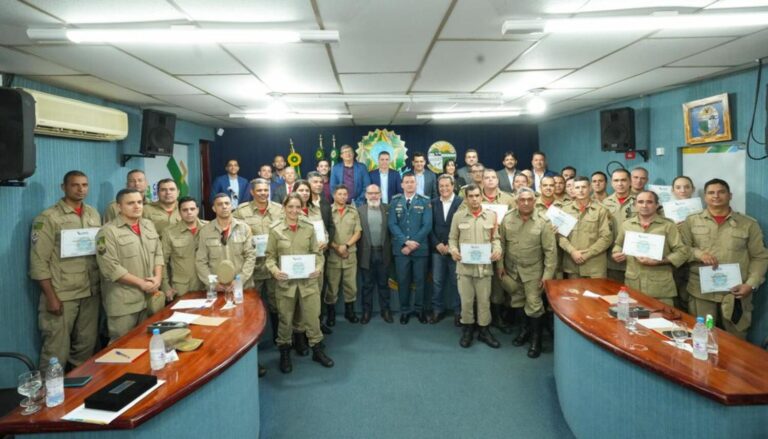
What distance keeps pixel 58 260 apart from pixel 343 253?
2474 mm

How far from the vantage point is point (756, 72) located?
3.71 metres

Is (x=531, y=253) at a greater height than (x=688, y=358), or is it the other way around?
(x=531, y=253)

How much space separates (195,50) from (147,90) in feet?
5.70

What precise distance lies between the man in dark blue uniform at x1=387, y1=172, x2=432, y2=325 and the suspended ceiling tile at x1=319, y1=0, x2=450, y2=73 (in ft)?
5.22

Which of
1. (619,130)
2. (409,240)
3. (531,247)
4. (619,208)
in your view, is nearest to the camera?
(531,247)

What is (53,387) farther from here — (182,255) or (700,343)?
(700,343)

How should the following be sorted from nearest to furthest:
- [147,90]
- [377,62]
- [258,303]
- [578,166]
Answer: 1. [258,303]
2. [377,62]
3. [147,90]
4. [578,166]

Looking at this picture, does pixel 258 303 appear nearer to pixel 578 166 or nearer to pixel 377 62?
pixel 377 62

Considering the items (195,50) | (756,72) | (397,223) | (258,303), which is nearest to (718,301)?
(756,72)

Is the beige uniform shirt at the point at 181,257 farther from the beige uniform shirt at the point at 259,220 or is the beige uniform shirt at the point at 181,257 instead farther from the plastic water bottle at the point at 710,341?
the plastic water bottle at the point at 710,341

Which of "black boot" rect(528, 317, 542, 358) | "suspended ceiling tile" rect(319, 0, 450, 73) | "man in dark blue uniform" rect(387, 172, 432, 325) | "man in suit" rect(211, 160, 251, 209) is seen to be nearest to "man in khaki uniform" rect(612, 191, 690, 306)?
"black boot" rect(528, 317, 542, 358)

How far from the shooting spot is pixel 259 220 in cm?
406

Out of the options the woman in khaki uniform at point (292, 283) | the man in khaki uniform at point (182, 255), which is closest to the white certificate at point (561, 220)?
the woman in khaki uniform at point (292, 283)

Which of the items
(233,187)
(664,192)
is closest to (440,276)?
(664,192)
